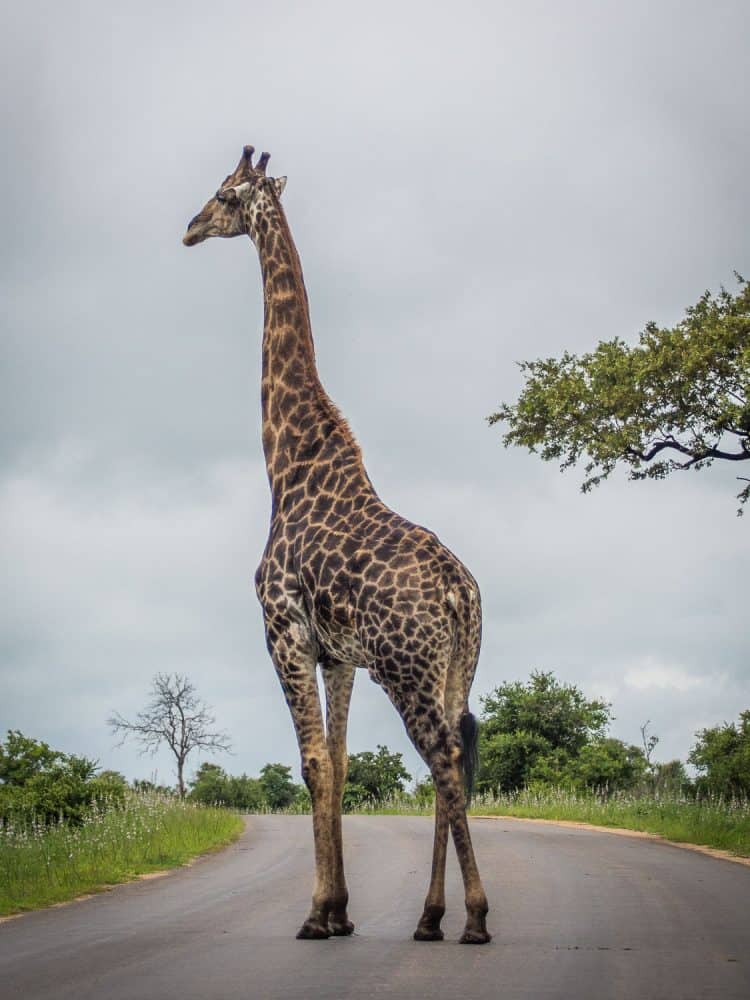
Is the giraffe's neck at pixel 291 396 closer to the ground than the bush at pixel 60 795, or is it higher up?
higher up

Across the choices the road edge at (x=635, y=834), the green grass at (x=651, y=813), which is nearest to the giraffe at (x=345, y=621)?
the road edge at (x=635, y=834)

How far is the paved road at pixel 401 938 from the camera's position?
6.69m

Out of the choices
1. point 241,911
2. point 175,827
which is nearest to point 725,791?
point 175,827

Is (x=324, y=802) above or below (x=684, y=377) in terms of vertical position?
below

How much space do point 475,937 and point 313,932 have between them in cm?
121

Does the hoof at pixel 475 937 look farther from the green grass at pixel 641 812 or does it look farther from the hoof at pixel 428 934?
the green grass at pixel 641 812

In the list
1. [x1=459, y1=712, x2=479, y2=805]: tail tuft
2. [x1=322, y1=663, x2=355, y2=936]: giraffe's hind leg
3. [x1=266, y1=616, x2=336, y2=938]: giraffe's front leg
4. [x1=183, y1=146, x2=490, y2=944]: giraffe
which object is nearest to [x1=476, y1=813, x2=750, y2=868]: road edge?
[x1=459, y1=712, x2=479, y2=805]: tail tuft

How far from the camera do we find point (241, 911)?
1058cm

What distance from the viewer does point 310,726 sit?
951cm

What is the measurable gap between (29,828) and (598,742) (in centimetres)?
2080

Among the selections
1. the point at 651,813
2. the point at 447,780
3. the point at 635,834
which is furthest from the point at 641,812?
the point at 447,780

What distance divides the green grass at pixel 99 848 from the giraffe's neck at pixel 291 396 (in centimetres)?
485

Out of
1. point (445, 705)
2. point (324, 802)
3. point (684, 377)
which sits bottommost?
point (324, 802)

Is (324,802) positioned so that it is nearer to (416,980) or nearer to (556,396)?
(416,980)
